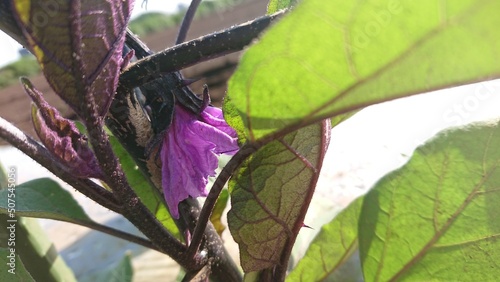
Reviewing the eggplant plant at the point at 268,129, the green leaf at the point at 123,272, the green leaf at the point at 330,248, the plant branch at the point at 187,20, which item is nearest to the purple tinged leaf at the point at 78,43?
the eggplant plant at the point at 268,129

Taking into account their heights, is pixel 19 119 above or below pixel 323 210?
above

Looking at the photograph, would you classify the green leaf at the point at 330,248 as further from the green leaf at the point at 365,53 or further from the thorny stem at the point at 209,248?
the green leaf at the point at 365,53

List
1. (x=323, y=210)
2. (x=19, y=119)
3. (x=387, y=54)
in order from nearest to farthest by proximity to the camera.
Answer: (x=387, y=54)
(x=323, y=210)
(x=19, y=119)

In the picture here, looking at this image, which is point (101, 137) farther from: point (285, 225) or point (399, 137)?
point (399, 137)

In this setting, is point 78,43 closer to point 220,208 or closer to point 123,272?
point 220,208

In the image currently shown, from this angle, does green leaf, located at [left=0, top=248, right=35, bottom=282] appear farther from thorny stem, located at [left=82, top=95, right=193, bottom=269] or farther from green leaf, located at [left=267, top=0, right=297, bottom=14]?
green leaf, located at [left=267, top=0, right=297, bottom=14]

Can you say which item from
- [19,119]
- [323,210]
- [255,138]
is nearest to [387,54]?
[255,138]

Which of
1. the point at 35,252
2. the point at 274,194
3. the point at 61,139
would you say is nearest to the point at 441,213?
the point at 274,194
